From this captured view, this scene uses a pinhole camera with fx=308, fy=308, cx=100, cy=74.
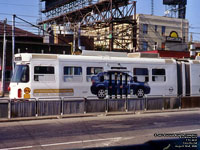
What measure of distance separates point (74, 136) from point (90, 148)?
2.24m

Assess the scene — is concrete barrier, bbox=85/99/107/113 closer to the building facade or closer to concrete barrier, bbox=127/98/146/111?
concrete barrier, bbox=127/98/146/111

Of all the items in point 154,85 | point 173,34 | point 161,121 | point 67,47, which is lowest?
point 161,121

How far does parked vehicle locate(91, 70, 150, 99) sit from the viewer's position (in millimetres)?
22984

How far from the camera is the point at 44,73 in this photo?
21.1 metres

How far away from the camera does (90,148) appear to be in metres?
10.5

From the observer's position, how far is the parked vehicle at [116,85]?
2298cm

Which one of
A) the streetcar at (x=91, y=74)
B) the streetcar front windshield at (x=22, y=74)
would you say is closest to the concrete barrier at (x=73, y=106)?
the streetcar at (x=91, y=74)

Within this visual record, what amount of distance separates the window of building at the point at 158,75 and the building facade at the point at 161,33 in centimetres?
3563

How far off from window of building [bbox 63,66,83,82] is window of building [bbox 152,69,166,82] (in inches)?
259

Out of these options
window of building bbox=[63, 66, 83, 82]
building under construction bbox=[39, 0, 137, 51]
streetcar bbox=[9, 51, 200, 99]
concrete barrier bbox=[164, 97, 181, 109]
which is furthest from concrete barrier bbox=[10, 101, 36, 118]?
building under construction bbox=[39, 0, 137, 51]

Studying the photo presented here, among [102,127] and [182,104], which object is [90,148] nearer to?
[102,127]

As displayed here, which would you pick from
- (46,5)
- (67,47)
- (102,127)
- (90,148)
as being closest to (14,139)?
(90,148)

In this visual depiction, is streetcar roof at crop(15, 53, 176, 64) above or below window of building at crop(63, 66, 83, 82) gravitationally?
above

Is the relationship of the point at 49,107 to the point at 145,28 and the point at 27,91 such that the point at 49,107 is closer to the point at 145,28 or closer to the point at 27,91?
the point at 27,91
